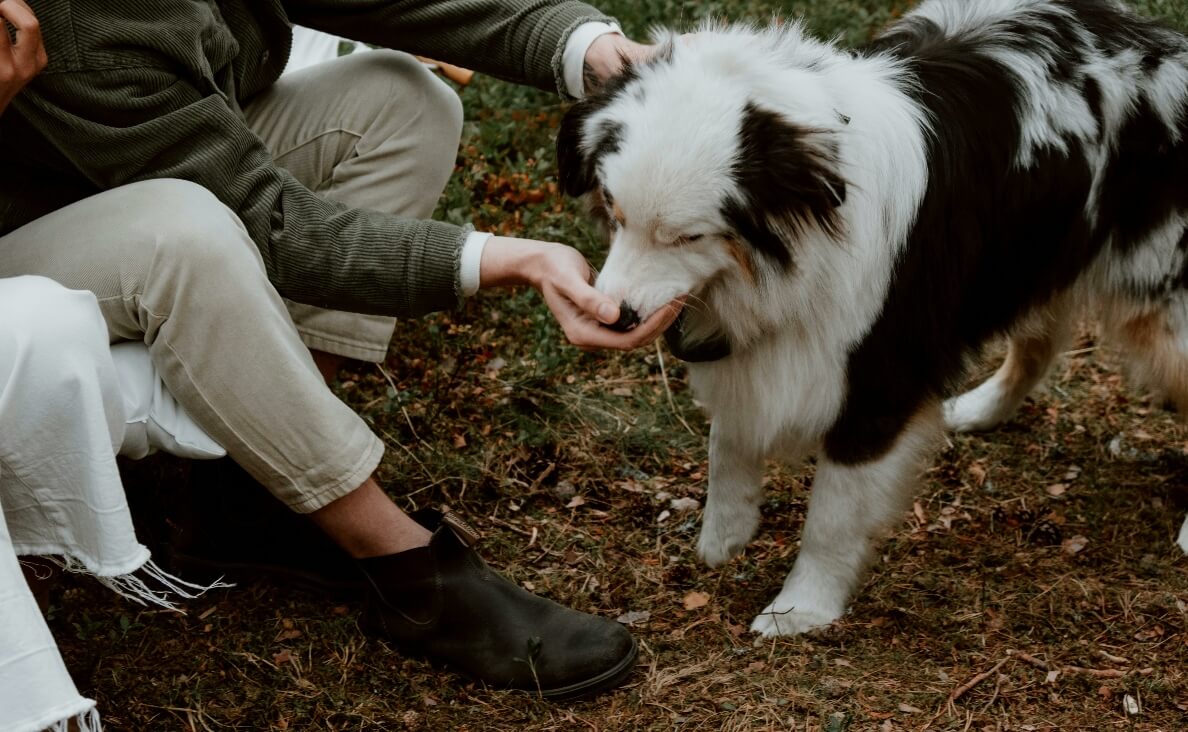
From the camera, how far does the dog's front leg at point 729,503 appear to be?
2.75m

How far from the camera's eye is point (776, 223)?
2.09m

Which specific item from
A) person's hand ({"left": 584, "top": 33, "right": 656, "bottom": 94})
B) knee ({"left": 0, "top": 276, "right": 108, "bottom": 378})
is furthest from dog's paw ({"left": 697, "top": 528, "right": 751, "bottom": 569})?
knee ({"left": 0, "top": 276, "right": 108, "bottom": 378})

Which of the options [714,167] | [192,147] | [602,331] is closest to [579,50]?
[714,167]

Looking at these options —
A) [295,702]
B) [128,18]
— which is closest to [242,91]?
[128,18]

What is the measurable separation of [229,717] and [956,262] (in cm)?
170

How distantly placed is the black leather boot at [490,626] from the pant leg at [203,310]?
0.33 metres

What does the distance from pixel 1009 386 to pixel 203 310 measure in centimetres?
228

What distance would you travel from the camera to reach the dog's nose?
2.08 meters

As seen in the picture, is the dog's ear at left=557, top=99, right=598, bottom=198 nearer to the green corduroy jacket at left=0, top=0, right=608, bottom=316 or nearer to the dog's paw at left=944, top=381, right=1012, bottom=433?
the green corduroy jacket at left=0, top=0, right=608, bottom=316

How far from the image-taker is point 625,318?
208cm

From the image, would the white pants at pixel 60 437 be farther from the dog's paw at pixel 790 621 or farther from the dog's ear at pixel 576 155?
the dog's paw at pixel 790 621

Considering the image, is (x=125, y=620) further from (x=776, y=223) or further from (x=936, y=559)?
(x=936, y=559)

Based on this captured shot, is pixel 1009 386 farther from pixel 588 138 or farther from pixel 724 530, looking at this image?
pixel 588 138

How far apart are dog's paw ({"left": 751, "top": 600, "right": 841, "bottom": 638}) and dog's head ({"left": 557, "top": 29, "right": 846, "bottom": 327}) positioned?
0.82 metres
